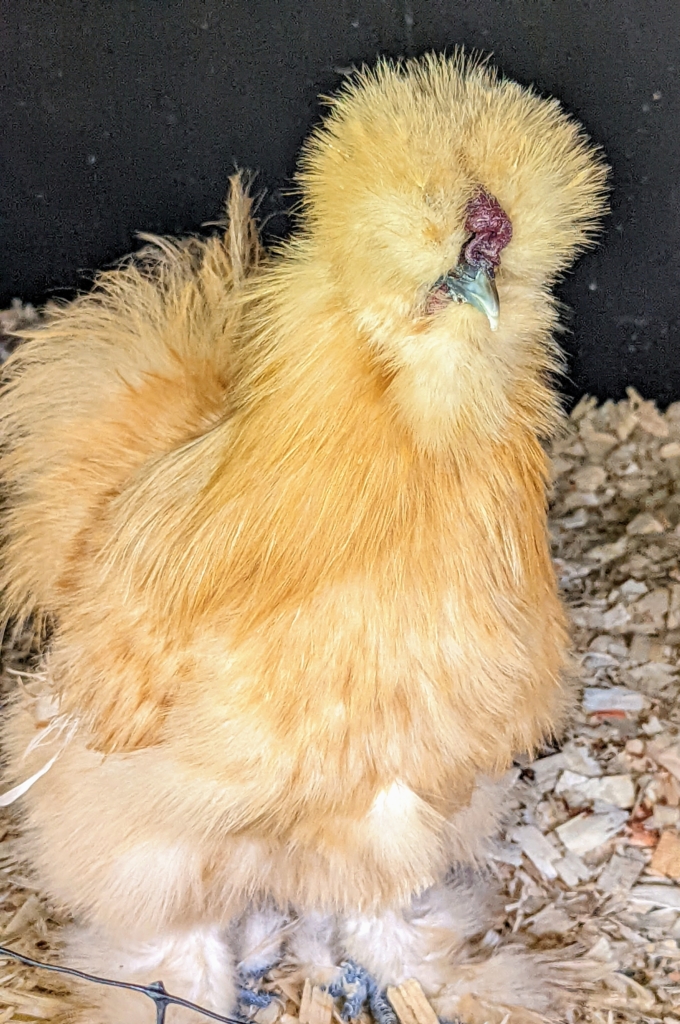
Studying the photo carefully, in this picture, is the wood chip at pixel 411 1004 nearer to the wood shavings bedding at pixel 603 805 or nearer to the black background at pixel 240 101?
the wood shavings bedding at pixel 603 805

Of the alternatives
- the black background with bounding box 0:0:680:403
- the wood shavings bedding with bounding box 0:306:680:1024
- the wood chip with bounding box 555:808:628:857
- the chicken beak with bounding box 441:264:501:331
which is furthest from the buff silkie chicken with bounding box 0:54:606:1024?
the black background with bounding box 0:0:680:403

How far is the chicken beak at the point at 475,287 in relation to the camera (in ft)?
Answer: 4.00

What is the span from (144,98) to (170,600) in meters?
1.63

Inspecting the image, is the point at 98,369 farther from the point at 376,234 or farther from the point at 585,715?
the point at 585,715

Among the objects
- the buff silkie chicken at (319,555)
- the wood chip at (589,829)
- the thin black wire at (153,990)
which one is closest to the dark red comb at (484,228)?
the buff silkie chicken at (319,555)

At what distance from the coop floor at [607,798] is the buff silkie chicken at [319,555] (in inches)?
5.7

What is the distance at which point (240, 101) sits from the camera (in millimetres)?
2576

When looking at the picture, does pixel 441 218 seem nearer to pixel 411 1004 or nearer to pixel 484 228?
pixel 484 228

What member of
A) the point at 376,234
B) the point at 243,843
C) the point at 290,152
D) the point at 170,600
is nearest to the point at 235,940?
the point at 243,843

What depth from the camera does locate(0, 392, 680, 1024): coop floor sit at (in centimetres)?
197

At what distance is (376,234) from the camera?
1241 millimetres

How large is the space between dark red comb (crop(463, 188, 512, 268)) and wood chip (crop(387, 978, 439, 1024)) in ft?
4.86

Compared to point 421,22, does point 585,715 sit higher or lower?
lower

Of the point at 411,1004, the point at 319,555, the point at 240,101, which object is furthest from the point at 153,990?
the point at 240,101
